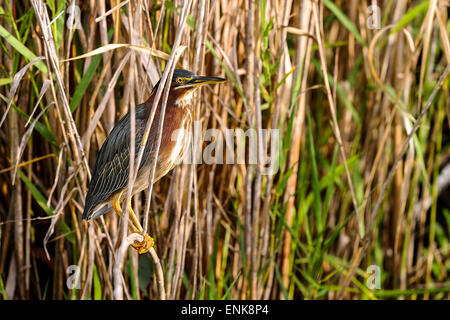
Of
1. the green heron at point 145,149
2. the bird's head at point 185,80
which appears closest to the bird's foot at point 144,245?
the green heron at point 145,149

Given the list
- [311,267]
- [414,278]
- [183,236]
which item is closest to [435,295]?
[414,278]

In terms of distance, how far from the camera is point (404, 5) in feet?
3.98

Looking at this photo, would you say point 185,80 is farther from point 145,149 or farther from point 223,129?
point 223,129

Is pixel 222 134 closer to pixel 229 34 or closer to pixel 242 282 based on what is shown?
pixel 229 34

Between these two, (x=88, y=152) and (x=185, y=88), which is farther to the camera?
(x=88, y=152)

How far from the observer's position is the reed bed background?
629mm

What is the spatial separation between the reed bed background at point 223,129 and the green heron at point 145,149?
0.09 ft

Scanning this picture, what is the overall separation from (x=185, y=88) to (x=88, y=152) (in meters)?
0.23

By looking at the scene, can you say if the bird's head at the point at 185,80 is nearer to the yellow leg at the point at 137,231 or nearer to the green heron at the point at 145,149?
the green heron at the point at 145,149

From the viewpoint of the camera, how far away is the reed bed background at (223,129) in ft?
2.06

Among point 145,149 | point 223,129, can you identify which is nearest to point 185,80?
point 145,149

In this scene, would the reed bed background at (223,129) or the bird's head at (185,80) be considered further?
the reed bed background at (223,129)

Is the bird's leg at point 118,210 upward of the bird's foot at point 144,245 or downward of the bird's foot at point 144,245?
upward

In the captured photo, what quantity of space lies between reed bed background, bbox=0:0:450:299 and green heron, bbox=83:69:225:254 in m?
0.03
